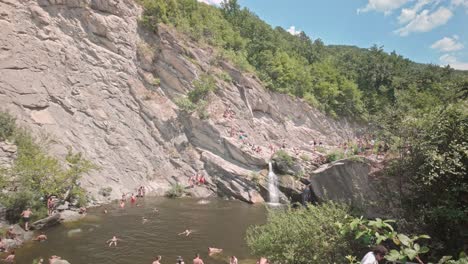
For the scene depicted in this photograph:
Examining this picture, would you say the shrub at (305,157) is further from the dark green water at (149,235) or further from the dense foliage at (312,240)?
the dense foliage at (312,240)

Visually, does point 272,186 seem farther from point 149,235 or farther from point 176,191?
point 149,235

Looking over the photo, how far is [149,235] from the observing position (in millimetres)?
21297

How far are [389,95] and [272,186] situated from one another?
149 ft

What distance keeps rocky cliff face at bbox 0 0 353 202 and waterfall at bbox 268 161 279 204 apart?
1.07 metres

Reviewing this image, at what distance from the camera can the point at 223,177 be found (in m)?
35.7

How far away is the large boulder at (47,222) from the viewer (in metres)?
20.4

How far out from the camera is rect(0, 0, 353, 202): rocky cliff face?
31219mm

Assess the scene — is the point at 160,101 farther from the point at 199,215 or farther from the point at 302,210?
the point at 302,210

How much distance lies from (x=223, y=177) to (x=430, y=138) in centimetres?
2493

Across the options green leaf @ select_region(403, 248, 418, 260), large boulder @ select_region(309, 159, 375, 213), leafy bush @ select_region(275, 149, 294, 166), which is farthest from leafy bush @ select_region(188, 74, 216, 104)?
green leaf @ select_region(403, 248, 418, 260)

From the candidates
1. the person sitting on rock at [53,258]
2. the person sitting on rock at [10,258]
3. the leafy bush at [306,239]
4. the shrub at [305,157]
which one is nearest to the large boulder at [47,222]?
the person sitting on rock at [10,258]

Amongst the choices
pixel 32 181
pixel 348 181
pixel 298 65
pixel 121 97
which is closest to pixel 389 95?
pixel 298 65

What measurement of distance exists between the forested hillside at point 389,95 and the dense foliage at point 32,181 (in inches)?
797

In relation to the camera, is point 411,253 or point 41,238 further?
point 41,238
